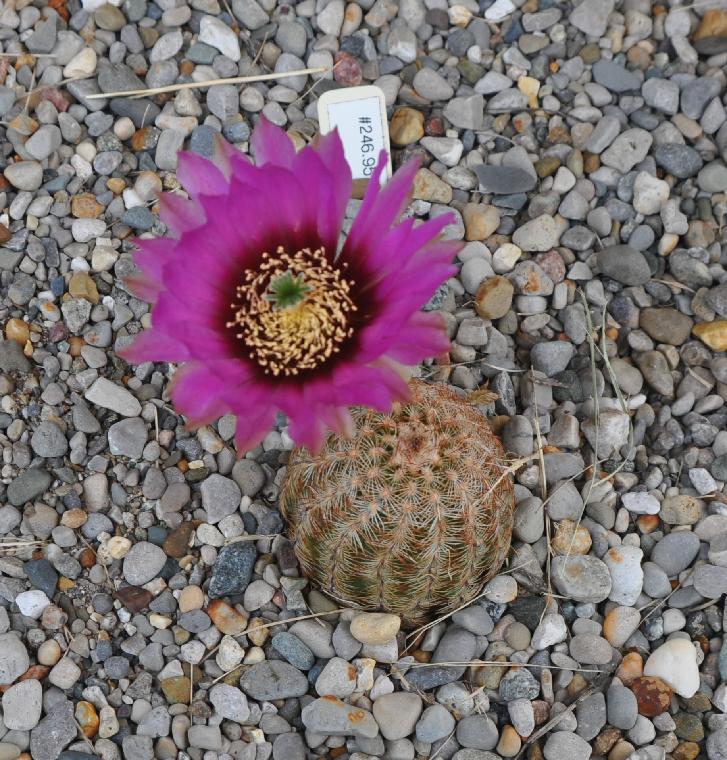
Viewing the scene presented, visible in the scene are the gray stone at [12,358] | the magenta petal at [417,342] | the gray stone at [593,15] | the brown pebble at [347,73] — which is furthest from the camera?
the gray stone at [593,15]

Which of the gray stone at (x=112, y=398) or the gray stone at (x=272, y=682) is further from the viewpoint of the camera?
the gray stone at (x=112, y=398)

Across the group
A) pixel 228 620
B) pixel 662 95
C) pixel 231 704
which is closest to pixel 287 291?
pixel 228 620

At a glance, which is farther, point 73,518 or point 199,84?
point 199,84

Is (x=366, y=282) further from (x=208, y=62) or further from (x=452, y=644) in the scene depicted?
(x=208, y=62)

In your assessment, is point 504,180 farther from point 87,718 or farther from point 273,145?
point 87,718

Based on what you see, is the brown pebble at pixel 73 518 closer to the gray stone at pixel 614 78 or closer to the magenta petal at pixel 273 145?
the magenta petal at pixel 273 145

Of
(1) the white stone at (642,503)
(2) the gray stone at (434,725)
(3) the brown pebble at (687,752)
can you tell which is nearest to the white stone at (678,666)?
(3) the brown pebble at (687,752)

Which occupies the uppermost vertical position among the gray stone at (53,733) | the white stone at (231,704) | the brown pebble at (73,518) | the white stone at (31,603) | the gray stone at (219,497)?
the gray stone at (219,497)
